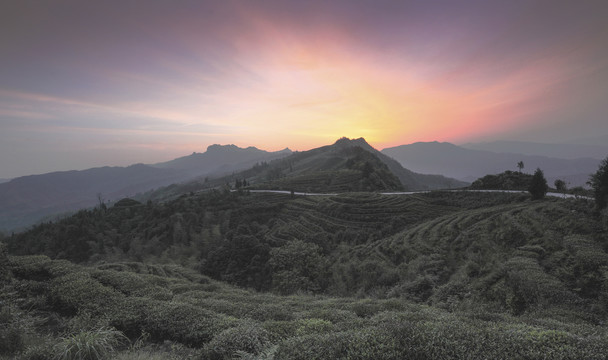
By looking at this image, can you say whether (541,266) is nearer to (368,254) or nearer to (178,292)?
(368,254)

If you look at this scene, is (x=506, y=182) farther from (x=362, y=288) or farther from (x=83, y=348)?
(x=83, y=348)

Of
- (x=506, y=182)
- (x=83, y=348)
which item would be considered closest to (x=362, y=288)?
(x=83, y=348)

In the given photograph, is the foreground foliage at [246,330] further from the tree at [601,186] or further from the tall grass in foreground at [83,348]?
the tree at [601,186]

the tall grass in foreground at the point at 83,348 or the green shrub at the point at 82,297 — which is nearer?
the tall grass in foreground at the point at 83,348

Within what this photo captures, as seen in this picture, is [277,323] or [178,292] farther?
[178,292]

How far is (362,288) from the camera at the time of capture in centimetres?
2398

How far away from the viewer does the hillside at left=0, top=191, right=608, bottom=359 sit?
259 inches

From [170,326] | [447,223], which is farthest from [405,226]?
[170,326]

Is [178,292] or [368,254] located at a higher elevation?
[178,292]

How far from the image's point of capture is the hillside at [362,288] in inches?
259

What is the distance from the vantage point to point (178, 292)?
1570 cm

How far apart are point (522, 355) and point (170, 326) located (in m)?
10.4

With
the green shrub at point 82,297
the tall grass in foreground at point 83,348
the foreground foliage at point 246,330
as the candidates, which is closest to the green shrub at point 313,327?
the foreground foliage at point 246,330

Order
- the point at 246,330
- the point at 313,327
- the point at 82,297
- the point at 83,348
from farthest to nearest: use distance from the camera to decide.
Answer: the point at 82,297, the point at 313,327, the point at 246,330, the point at 83,348
